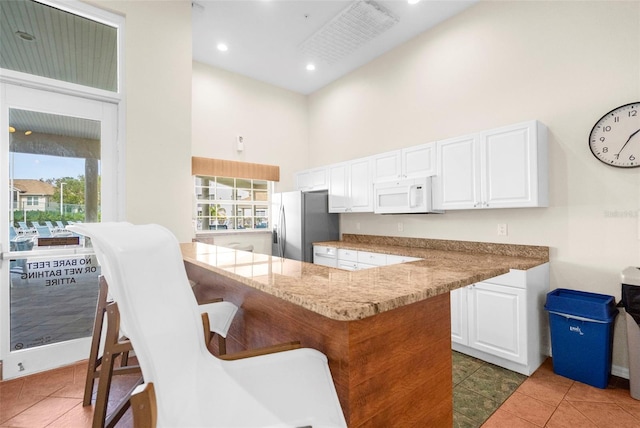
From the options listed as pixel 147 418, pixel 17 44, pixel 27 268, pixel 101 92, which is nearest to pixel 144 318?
pixel 147 418

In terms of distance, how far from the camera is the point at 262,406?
852mm

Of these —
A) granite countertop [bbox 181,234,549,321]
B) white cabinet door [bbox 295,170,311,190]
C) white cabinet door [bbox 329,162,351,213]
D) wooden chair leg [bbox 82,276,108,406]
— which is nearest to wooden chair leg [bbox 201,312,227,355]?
granite countertop [bbox 181,234,549,321]

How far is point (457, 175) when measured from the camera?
10.2 feet

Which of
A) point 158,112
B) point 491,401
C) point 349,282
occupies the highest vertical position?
point 158,112

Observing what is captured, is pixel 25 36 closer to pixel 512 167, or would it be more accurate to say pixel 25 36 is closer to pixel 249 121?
pixel 249 121

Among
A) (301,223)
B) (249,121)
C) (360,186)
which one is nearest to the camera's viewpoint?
(360,186)

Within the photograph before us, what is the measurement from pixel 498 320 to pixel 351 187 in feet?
7.90

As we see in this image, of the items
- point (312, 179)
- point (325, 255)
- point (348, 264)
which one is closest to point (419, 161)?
point (348, 264)

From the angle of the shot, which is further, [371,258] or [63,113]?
[371,258]

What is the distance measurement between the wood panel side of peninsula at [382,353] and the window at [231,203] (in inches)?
130

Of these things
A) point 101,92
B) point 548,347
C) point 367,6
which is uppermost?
point 367,6

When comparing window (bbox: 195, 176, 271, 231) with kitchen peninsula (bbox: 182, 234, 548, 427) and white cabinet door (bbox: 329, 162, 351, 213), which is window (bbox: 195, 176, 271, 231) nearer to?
white cabinet door (bbox: 329, 162, 351, 213)

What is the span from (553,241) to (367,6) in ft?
9.77

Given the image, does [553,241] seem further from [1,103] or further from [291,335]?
[1,103]
